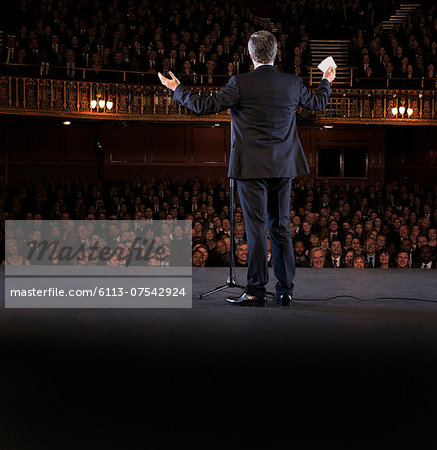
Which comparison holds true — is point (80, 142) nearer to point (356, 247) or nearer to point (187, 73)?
point (187, 73)

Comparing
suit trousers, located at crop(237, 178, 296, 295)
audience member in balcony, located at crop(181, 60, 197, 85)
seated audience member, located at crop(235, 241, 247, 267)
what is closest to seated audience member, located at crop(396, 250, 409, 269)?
seated audience member, located at crop(235, 241, 247, 267)

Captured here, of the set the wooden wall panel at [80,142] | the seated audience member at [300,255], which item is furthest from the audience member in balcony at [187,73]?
the seated audience member at [300,255]

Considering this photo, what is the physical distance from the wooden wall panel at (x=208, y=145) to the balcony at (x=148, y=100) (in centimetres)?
224

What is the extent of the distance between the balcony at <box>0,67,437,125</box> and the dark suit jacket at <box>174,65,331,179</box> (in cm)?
849

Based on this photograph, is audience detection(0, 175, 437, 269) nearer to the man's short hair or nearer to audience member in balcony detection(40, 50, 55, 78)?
audience member in balcony detection(40, 50, 55, 78)

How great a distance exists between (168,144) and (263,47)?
11.5m

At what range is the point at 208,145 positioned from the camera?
14.1 metres

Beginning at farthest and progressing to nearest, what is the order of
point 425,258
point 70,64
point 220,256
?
point 70,64 < point 425,258 < point 220,256

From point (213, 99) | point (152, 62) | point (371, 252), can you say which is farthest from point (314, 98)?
point (152, 62)

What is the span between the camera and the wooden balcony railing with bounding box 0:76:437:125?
10.5 meters

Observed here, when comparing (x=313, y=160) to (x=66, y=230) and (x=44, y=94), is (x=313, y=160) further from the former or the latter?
(x=66, y=230)

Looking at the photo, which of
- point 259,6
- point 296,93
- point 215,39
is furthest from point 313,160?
point 296,93

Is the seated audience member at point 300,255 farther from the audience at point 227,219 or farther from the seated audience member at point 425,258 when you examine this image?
the seated audience member at point 425,258

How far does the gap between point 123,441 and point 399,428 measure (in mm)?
628
